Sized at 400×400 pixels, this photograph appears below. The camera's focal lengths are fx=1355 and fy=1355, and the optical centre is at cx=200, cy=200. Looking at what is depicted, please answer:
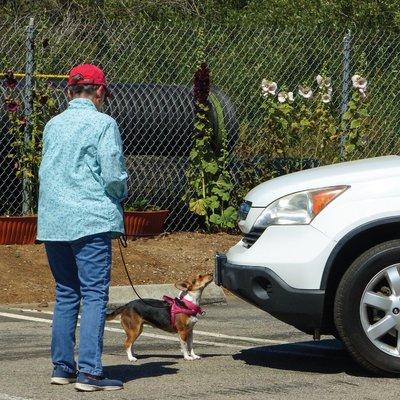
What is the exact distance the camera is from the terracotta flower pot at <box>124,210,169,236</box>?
41.9 feet

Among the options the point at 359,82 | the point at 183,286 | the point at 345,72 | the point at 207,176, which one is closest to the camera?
the point at 183,286

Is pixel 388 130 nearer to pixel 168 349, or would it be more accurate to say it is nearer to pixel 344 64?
pixel 344 64

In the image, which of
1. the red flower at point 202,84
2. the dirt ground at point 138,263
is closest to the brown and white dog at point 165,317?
the dirt ground at point 138,263

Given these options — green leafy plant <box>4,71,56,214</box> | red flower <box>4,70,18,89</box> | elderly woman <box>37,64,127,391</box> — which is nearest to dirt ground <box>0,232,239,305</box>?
green leafy plant <box>4,71,56,214</box>

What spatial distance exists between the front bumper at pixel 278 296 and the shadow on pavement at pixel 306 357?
37cm

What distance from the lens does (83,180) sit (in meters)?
6.97

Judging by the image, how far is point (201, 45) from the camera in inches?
519

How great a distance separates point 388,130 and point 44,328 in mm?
6513

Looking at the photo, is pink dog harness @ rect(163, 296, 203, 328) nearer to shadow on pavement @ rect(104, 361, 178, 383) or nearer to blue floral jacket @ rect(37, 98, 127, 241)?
shadow on pavement @ rect(104, 361, 178, 383)

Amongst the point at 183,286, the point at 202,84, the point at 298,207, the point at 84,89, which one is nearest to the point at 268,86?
the point at 202,84

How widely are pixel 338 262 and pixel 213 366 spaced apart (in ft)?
3.20

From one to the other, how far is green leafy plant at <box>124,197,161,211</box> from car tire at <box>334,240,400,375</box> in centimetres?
567

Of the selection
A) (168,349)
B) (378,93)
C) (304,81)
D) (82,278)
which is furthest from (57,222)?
(378,93)

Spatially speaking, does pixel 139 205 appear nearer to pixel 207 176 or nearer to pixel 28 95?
pixel 207 176
